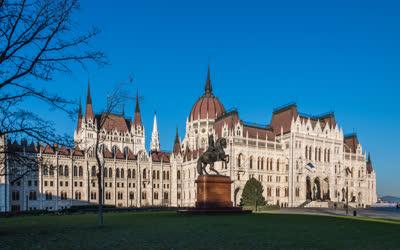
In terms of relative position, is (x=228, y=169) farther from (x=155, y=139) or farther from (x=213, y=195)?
(x=155, y=139)

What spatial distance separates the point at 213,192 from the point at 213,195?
0.26 meters

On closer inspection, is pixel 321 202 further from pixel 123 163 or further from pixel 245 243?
pixel 245 243

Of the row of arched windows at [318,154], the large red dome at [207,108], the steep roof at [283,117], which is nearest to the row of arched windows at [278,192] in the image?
the row of arched windows at [318,154]

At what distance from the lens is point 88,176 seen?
9188 cm

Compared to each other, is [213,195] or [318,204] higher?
[213,195]

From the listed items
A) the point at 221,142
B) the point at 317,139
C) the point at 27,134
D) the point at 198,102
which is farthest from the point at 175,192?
the point at 27,134

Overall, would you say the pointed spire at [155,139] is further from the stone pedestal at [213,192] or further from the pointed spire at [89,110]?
the stone pedestal at [213,192]

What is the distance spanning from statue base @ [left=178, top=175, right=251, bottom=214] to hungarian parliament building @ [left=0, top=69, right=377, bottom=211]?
49328 mm

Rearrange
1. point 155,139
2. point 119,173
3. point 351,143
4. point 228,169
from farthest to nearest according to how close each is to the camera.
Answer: point 155,139, point 351,143, point 119,173, point 228,169

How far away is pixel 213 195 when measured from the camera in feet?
109

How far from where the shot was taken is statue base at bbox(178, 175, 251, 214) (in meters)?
33.0

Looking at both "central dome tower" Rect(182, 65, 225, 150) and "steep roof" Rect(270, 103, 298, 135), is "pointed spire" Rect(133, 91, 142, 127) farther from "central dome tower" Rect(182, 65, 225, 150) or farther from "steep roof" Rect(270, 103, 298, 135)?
"steep roof" Rect(270, 103, 298, 135)

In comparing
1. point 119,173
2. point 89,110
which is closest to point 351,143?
point 119,173

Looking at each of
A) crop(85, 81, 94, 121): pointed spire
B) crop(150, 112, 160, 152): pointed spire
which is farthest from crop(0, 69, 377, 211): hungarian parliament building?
crop(150, 112, 160, 152): pointed spire
